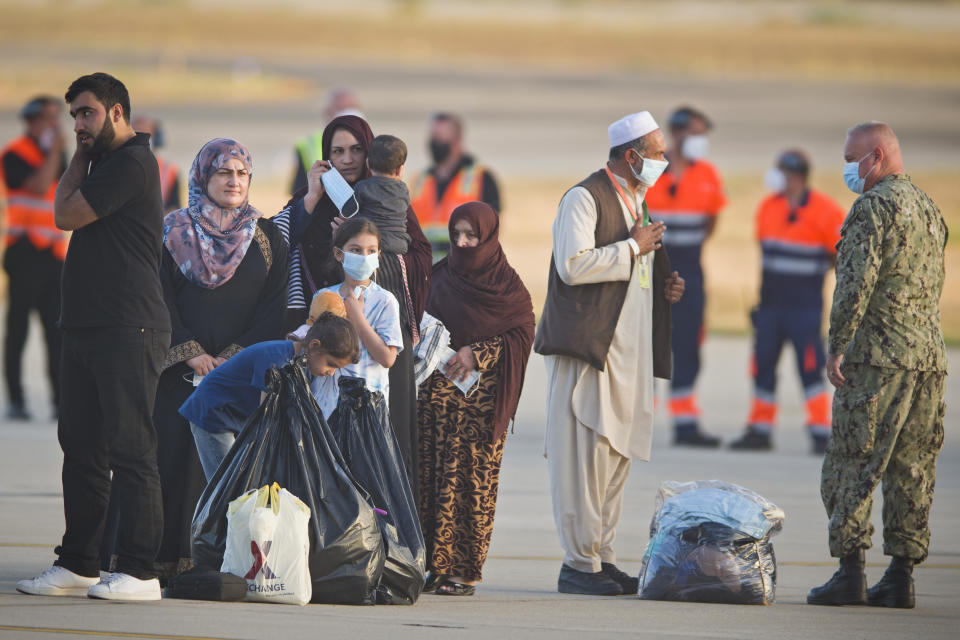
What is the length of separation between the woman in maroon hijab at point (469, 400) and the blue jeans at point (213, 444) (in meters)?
0.98

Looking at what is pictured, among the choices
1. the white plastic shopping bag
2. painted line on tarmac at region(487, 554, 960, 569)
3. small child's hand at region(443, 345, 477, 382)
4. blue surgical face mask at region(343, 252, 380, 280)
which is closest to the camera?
the white plastic shopping bag

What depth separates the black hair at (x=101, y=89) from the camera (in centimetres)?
607

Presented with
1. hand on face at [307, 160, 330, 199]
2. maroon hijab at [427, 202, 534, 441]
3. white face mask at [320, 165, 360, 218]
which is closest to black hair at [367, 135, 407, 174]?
white face mask at [320, 165, 360, 218]

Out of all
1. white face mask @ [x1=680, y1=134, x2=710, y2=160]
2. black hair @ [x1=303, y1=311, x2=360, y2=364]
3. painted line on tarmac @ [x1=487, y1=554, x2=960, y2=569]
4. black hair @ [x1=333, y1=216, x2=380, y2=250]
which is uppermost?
white face mask @ [x1=680, y1=134, x2=710, y2=160]

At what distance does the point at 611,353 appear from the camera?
284 inches

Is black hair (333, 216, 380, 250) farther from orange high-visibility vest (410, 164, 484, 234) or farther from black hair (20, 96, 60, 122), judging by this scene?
black hair (20, 96, 60, 122)

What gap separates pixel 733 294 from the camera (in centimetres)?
2189

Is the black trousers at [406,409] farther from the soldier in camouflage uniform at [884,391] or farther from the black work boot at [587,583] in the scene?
the soldier in camouflage uniform at [884,391]

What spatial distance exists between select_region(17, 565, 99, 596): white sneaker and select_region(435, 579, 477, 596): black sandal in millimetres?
1552

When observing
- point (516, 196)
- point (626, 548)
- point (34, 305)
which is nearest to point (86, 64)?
point (516, 196)

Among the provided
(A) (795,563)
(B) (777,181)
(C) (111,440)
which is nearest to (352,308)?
(C) (111,440)

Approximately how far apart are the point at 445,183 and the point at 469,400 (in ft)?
20.3

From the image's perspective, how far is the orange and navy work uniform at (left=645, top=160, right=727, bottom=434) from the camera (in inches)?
478

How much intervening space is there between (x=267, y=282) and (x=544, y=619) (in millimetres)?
1968
